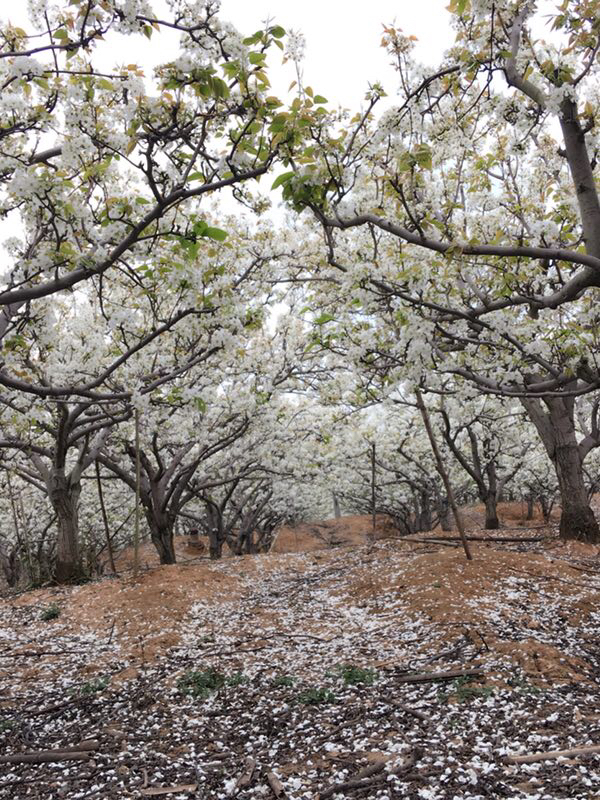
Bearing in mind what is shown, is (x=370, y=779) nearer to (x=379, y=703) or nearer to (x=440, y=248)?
(x=379, y=703)

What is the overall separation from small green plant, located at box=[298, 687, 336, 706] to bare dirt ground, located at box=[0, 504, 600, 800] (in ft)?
0.06

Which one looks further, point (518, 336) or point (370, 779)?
point (518, 336)

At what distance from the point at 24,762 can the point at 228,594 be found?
546 centimetres

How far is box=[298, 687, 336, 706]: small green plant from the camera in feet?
16.2

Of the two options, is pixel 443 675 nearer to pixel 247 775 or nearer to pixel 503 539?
pixel 247 775

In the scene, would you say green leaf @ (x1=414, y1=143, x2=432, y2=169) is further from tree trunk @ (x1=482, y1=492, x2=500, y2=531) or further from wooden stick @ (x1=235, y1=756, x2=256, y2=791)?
tree trunk @ (x1=482, y1=492, x2=500, y2=531)

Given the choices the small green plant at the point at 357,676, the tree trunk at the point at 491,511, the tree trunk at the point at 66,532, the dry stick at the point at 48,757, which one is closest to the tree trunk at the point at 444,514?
the tree trunk at the point at 491,511

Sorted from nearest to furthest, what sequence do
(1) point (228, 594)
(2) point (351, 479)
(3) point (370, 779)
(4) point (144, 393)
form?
1. (3) point (370, 779)
2. (4) point (144, 393)
3. (1) point (228, 594)
4. (2) point (351, 479)

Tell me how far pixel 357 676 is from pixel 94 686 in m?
2.59

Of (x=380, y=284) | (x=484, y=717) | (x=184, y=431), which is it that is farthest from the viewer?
(x=184, y=431)

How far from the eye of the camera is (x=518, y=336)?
716cm

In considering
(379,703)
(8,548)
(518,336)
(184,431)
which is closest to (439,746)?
(379,703)

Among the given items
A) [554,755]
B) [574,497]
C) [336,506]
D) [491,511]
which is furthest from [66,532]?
[336,506]

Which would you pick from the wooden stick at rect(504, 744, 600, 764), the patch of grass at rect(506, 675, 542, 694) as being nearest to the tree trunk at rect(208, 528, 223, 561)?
the patch of grass at rect(506, 675, 542, 694)
